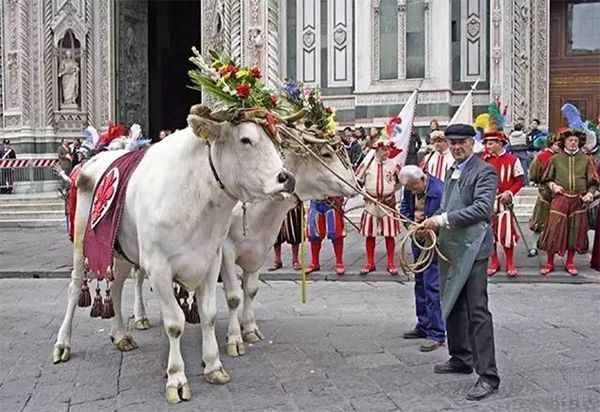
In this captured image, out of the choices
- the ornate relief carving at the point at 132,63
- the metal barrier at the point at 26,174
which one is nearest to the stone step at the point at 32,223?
the metal barrier at the point at 26,174

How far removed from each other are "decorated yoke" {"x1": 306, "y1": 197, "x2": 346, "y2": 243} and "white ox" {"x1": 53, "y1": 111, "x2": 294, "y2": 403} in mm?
5553

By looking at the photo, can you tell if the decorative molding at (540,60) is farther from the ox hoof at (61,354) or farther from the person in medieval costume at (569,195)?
the ox hoof at (61,354)

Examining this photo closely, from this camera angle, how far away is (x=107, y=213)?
6.53 m

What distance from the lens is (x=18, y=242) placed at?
16094 mm

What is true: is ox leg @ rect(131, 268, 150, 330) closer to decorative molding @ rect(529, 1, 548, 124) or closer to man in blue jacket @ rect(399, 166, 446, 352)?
man in blue jacket @ rect(399, 166, 446, 352)

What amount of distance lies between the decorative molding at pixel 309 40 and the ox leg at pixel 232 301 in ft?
42.8

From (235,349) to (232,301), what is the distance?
42 centimetres

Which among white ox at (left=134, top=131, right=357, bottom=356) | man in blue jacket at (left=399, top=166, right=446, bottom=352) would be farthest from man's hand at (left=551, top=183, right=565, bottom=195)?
white ox at (left=134, top=131, right=357, bottom=356)

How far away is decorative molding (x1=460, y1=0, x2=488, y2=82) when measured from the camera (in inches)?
723

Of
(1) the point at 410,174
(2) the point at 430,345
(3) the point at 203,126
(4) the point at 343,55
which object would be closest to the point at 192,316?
(2) the point at 430,345

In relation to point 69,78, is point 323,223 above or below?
below

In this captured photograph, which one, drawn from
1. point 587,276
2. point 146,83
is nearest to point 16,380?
point 587,276

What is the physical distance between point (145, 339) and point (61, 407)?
2.04 meters

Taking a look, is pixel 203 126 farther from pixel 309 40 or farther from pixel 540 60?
pixel 540 60
